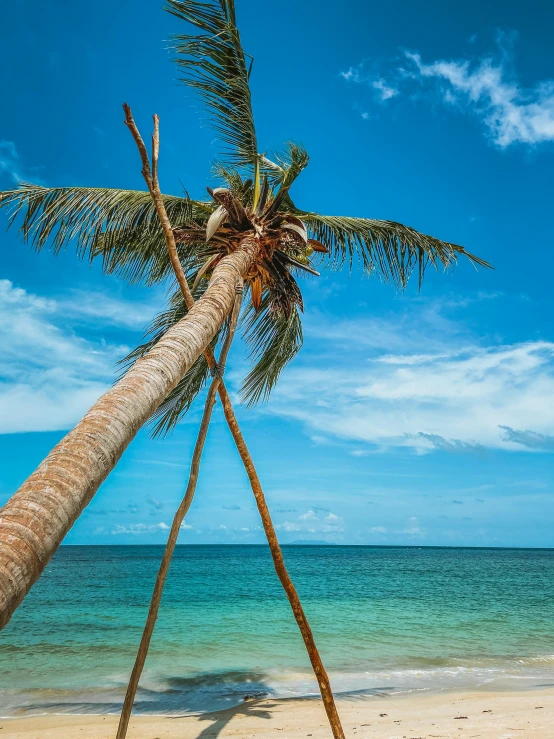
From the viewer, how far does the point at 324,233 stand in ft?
27.0

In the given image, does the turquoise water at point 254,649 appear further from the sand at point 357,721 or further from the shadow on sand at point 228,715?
the sand at point 357,721

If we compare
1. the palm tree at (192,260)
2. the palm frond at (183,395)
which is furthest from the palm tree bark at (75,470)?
the palm frond at (183,395)

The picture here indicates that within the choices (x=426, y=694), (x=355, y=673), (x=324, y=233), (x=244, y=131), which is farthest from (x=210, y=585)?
(x=244, y=131)

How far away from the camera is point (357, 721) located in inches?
279

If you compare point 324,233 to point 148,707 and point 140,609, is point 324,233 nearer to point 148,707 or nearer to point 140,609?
point 148,707

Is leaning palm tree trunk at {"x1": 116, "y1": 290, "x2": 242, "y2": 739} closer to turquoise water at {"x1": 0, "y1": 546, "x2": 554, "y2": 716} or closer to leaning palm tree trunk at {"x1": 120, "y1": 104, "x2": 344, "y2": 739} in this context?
leaning palm tree trunk at {"x1": 120, "y1": 104, "x2": 344, "y2": 739}

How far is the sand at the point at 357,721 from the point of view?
6.34m

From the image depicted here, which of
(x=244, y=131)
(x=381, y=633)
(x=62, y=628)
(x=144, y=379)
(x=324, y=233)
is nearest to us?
(x=144, y=379)

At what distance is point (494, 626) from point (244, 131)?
1459 cm

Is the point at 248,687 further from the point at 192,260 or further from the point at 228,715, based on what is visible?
the point at 192,260

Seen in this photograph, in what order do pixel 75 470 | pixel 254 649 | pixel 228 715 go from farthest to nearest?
pixel 254 649 → pixel 228 715 → pixel 75 470

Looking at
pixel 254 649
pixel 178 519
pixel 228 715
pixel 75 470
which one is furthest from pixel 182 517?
pixel 254 649

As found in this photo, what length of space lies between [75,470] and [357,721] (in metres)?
6.54

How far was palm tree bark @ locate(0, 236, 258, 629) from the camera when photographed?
1.74 m
